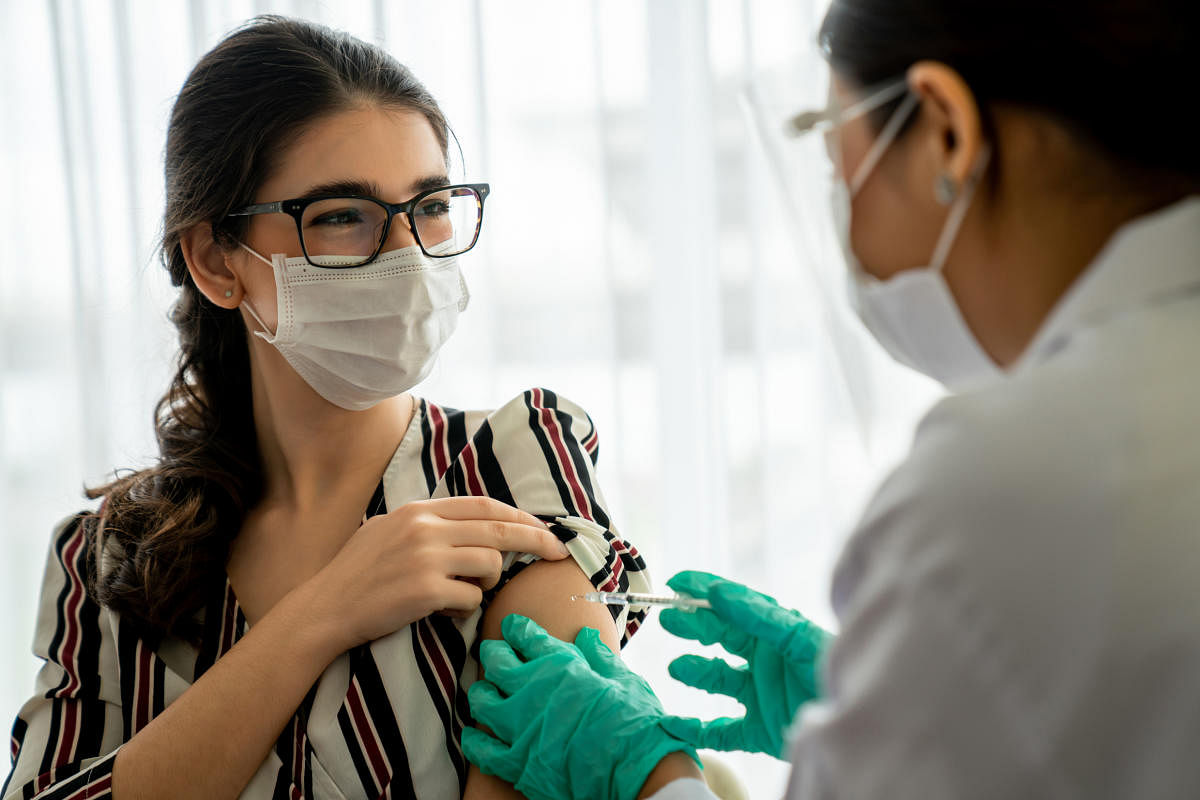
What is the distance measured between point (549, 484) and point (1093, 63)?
863 millimetres

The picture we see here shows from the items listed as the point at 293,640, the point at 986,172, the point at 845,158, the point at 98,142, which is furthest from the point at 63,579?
the point at 98,142

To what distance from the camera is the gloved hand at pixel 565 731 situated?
1080 millimetres

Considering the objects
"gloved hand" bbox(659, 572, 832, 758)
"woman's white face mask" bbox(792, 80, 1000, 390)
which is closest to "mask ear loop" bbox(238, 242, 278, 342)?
"gloved hand" bbox(659, 572, 832, 758)

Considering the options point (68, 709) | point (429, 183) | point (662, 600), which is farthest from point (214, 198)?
point (662, 600)

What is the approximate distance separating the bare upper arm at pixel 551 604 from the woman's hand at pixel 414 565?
0.10 ft

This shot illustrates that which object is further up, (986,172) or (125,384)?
(986,172)

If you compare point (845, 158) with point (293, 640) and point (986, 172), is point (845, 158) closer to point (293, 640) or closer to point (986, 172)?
point (986, 172)

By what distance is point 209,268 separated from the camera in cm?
143

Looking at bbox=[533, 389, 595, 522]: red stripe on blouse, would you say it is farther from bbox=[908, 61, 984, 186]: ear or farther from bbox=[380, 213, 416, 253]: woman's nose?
bbox=[908, 61, 984, 186]: ear

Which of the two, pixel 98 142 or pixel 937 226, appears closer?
pixel 937 226

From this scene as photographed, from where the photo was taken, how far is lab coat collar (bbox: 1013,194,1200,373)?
2.21 feet

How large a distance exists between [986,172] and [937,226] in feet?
0.21

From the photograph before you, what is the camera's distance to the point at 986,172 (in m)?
0.74

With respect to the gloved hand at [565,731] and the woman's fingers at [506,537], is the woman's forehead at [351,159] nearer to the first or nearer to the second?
the woman's fingers at [506,537]
